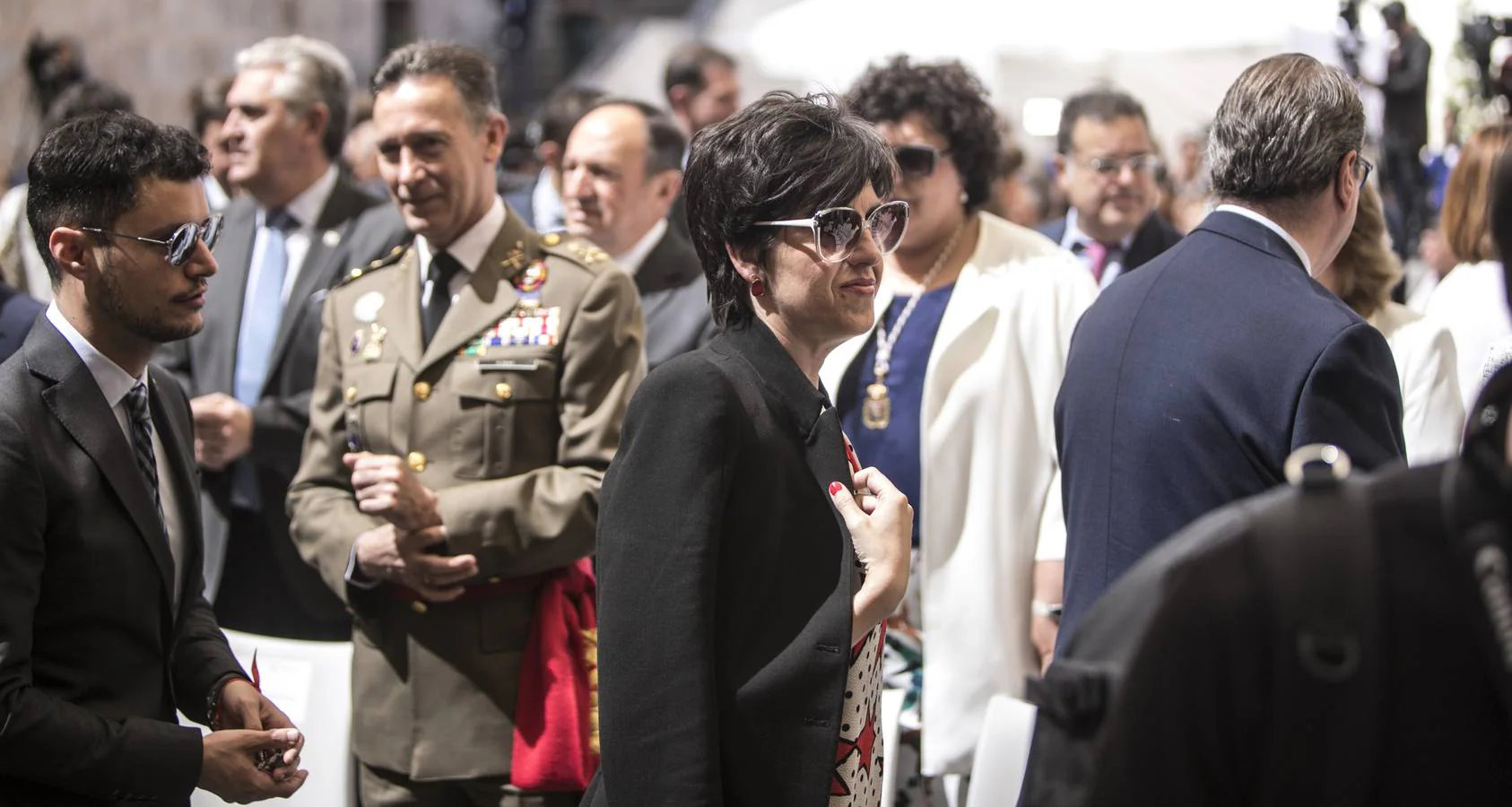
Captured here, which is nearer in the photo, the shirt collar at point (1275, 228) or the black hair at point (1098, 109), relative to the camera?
the shirt collar at point (1275, 228)

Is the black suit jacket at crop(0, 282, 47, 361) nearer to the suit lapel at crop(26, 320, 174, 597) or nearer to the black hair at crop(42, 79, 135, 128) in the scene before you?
the suit lapel at crop(26, 320, 174, 597)

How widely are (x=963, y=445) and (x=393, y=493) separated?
4.45 feet

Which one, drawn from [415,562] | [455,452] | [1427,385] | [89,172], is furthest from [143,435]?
[1427,385]

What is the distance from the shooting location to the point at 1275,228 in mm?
2680

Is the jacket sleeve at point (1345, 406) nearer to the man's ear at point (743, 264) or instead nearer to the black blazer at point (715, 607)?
the black blazer at point (715, 607)

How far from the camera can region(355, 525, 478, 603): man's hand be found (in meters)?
3.22

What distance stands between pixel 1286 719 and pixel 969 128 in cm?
295

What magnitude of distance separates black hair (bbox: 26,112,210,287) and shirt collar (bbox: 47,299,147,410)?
0.09m

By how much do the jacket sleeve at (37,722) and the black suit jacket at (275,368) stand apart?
5.20 feet

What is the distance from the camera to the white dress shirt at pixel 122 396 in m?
2.67

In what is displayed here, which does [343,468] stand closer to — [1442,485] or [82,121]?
[82,121]

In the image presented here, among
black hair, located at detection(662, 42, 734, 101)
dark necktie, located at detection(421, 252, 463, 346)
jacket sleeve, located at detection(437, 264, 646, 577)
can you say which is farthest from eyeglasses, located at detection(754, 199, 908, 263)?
black hair, located at detection(662, 42, 734, 101)

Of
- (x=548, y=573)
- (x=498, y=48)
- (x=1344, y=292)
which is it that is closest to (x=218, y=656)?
(x=548, y=573)

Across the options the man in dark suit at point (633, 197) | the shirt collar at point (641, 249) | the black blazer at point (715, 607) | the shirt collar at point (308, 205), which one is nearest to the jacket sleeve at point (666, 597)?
the black blazer at point (715, 607)
